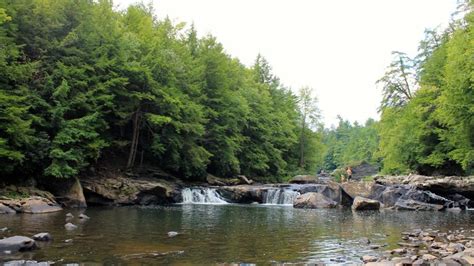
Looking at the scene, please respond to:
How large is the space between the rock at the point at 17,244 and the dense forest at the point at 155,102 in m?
10.7

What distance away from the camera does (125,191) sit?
2525cm

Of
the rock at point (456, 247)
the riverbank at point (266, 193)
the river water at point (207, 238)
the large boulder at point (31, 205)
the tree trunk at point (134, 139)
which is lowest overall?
the river water at point (207, 238)

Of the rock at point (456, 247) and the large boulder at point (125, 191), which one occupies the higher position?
the large boulder at point (125, 191)

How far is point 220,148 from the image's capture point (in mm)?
37219

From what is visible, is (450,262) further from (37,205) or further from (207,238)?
(37,205)

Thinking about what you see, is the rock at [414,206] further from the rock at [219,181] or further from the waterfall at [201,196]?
the rock at [219,181]

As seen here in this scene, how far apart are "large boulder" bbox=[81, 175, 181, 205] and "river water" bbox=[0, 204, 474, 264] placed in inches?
253

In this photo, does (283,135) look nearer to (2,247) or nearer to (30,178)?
(30,178)

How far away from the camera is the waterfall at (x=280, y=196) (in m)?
29.0

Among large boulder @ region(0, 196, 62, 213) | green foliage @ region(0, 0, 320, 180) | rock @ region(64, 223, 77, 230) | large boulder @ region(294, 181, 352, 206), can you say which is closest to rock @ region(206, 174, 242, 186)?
green foliage @ region(0, 0, 320, 180)

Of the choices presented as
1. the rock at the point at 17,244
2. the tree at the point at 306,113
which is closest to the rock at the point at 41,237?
the rock at the point at 17,244

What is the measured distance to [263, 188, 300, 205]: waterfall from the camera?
28984 mm

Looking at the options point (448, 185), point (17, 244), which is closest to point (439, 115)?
point (448, 185)

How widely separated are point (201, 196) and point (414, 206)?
44.8 feet
